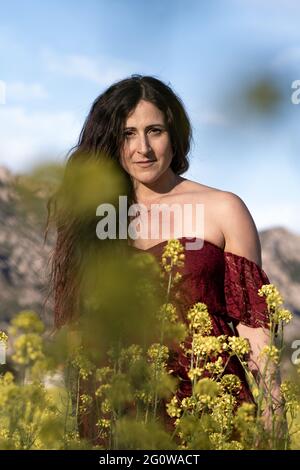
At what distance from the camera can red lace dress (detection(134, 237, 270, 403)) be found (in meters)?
3.73

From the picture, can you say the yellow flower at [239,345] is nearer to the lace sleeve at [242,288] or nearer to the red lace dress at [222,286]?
the red lace dress at [222,286]

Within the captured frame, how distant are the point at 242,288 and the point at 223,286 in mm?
107

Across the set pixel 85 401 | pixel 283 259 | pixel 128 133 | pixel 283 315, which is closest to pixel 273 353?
pixel 283 315

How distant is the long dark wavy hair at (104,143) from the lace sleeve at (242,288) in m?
0.52

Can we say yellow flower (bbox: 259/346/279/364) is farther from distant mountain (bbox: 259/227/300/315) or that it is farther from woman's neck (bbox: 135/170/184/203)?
distant mountain (bbox: 259/227/300/315)

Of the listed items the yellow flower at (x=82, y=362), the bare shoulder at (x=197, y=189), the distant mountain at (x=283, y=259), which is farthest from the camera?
the distant mountain at (x=283, y=259)

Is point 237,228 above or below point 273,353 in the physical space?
above

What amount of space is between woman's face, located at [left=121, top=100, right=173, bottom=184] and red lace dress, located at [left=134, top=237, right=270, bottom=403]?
0.96ft

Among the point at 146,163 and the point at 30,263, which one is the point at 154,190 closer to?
the point at 146,163

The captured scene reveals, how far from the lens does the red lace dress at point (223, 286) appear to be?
3.73 meters

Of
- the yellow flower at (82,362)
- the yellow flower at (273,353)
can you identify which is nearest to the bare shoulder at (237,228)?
the yellow flower at (82,362)

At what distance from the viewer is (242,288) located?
3.84 m

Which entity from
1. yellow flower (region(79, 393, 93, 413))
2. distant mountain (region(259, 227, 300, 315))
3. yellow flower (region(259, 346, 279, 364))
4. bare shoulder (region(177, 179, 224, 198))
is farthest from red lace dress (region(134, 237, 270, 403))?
distant mountain (region(259, 227, 300, 315))

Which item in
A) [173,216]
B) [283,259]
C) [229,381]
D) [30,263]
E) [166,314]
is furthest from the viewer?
[283,259]
